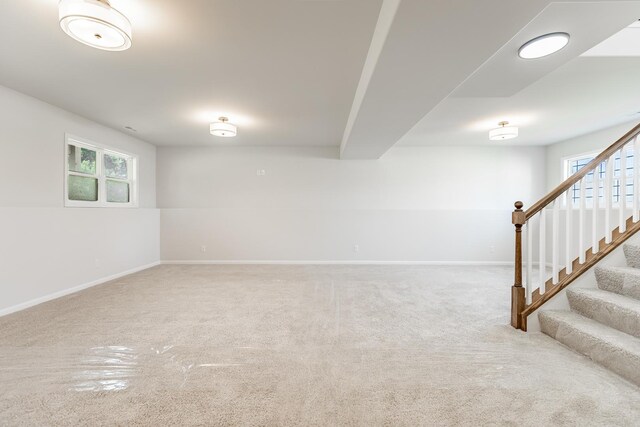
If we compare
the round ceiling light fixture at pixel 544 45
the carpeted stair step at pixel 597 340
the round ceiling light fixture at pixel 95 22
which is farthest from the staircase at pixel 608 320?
the round ceiling light fixture at pixel 95 22

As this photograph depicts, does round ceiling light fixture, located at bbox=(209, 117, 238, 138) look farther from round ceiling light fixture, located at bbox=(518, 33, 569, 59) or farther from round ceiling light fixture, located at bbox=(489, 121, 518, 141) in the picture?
round ceiling light fixture, located at bbox=(489, 121, 518, 141)

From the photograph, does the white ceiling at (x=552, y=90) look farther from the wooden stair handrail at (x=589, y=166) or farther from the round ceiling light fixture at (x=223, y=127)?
the round ceiling light fixture at (x=223, y=127)

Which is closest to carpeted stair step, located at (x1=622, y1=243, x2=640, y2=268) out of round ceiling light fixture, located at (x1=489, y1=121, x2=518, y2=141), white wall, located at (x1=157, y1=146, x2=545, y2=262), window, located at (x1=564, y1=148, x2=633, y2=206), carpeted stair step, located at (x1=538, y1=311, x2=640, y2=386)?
carpeted stair step, located at (x1=538, y1=311, x2=640, y2=386)

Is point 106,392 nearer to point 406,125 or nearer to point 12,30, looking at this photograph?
point 12,30

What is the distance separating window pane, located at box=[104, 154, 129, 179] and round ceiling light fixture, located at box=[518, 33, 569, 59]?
5.79m

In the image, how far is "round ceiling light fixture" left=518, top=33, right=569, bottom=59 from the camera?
1836mm

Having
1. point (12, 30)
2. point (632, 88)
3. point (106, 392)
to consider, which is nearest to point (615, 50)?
point (632, 88)

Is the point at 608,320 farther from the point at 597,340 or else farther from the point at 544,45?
the point at 544,45

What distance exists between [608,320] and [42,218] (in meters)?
5.97

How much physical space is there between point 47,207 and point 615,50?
6.39 meters

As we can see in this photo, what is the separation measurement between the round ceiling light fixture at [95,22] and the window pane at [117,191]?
357cm

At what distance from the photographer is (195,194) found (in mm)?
5855

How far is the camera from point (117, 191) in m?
4.83

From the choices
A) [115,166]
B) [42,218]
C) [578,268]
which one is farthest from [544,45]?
[115,166]
